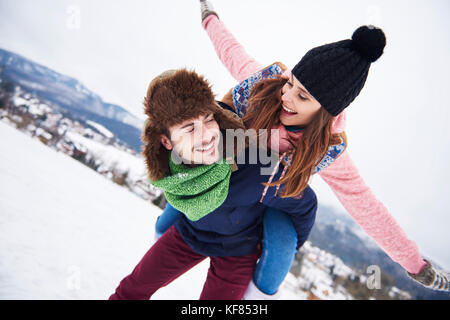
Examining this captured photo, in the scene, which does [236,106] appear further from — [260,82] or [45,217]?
[45,217]

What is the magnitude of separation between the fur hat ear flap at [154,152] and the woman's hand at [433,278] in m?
1.50

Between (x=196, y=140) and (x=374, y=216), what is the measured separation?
1.05 meters

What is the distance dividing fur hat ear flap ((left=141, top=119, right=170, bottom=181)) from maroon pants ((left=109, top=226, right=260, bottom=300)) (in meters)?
0.61

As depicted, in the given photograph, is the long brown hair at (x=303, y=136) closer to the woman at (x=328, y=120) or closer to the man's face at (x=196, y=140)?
the woman at (x=328, y=120)

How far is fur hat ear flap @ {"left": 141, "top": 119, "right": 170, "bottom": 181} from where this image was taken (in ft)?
2.62

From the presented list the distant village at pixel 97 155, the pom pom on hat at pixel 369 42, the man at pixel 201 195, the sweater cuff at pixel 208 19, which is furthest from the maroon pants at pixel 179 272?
the distant village at pixel 97 155

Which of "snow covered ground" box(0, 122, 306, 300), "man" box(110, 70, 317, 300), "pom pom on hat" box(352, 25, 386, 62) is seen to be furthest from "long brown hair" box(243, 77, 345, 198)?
"snow covered ground" box(0, 122, 306, 300)

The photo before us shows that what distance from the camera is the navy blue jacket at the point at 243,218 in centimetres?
96

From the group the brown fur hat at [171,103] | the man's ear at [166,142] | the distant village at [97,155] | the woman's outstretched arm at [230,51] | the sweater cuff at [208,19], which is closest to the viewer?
the brown fur hat at [171,103]

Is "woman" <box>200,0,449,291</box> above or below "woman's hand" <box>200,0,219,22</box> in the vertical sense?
below

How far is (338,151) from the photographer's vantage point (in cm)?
99

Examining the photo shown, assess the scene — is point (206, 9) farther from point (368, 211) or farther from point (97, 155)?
point (97, 155)

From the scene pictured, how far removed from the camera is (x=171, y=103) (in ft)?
2.34

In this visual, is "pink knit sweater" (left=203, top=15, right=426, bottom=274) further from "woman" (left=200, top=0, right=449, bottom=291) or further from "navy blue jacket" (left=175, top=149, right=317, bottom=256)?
"navy blue jacket" (left=175, top=149, right=317, bottom=256)
